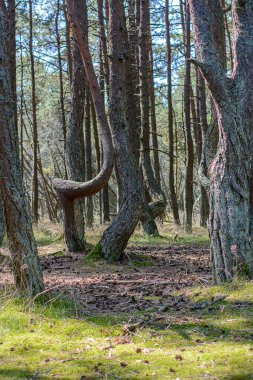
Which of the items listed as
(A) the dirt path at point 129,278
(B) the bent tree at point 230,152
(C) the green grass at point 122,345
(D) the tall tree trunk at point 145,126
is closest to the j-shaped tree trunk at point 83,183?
(A) the dirt path at point 129,278

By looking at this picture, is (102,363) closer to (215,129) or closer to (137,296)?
(137,296)

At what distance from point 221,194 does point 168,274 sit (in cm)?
266

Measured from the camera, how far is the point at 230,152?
22.4ft

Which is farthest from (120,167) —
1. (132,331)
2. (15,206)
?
(132,331)

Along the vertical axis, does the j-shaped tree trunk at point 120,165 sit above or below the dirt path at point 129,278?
above

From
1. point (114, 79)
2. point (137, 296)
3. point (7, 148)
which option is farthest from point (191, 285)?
point (114, 79)

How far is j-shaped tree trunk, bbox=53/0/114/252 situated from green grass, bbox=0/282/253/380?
193 inches

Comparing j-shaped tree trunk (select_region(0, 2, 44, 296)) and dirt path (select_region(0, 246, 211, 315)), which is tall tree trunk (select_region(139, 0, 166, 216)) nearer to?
dirt path (select_region(0, 246, 211, 315))

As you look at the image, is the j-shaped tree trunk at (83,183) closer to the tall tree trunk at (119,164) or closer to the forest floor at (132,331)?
the tall tree trunk at (119,164)

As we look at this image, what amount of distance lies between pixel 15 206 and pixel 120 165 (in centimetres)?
499

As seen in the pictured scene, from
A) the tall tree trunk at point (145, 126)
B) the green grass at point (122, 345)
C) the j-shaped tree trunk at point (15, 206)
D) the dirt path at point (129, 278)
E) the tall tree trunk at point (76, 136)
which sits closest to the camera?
the green grass at point (122, 345)

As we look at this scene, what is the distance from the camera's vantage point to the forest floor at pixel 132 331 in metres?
4.28

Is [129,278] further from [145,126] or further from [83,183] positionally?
[145,126]

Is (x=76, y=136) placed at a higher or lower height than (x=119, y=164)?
higher
